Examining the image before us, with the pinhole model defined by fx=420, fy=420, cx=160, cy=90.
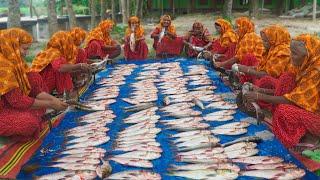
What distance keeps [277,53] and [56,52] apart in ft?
9.97

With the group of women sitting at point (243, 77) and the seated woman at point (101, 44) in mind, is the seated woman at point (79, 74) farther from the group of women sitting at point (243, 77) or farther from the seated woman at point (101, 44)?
the seated woman at point (101, 44)

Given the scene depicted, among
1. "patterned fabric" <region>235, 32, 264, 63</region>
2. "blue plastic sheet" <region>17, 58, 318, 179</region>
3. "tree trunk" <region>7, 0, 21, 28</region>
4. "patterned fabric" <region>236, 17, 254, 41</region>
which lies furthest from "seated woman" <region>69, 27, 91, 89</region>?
"tree trunk" <region>7, 0, 21, 28</region>

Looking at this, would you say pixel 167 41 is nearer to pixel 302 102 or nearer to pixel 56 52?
pixel 56 52

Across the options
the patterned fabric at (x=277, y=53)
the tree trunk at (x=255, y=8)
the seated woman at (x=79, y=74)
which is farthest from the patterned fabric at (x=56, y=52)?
the tree trunk at (x=255, y=8)

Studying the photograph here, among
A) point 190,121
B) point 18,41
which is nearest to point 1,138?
point 18,41

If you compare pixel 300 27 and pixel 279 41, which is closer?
pixel 279 41

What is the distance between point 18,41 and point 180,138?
6.49 ft

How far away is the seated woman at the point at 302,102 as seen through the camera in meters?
3.74

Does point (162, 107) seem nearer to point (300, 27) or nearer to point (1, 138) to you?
point (1, 138)

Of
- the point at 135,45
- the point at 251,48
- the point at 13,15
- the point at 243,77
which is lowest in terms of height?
the point at 243,77

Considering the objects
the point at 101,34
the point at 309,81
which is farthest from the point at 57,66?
the point at 101,34

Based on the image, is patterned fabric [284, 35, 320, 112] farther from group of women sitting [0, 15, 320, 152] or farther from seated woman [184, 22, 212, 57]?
seated woman [184, 22, 212, 57]

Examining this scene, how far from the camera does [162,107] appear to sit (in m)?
5.43

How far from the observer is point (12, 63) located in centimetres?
413
